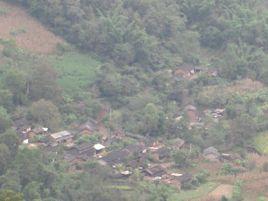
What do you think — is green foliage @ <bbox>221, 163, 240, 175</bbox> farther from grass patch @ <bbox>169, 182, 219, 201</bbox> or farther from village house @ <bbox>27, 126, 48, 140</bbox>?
→ village house @ <bbox>27, 126, 48, 140</bbox>

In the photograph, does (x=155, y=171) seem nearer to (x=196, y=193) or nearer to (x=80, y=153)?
(x=196, y=193)

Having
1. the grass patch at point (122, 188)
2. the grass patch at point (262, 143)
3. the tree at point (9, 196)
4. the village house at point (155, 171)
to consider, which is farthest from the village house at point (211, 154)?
the tree at point (9, 196)

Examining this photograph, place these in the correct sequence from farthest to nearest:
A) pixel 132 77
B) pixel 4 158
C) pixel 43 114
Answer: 1. pixel 132 77
2. pixel 43 114
3. pixel 4 158

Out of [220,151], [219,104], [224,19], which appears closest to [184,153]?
[220,151]

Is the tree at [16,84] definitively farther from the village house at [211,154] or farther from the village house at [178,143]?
the village house at [211,154]

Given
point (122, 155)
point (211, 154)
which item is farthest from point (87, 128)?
point (211, 154)

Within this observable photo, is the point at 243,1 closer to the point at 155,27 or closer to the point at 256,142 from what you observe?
the point at 155,27
